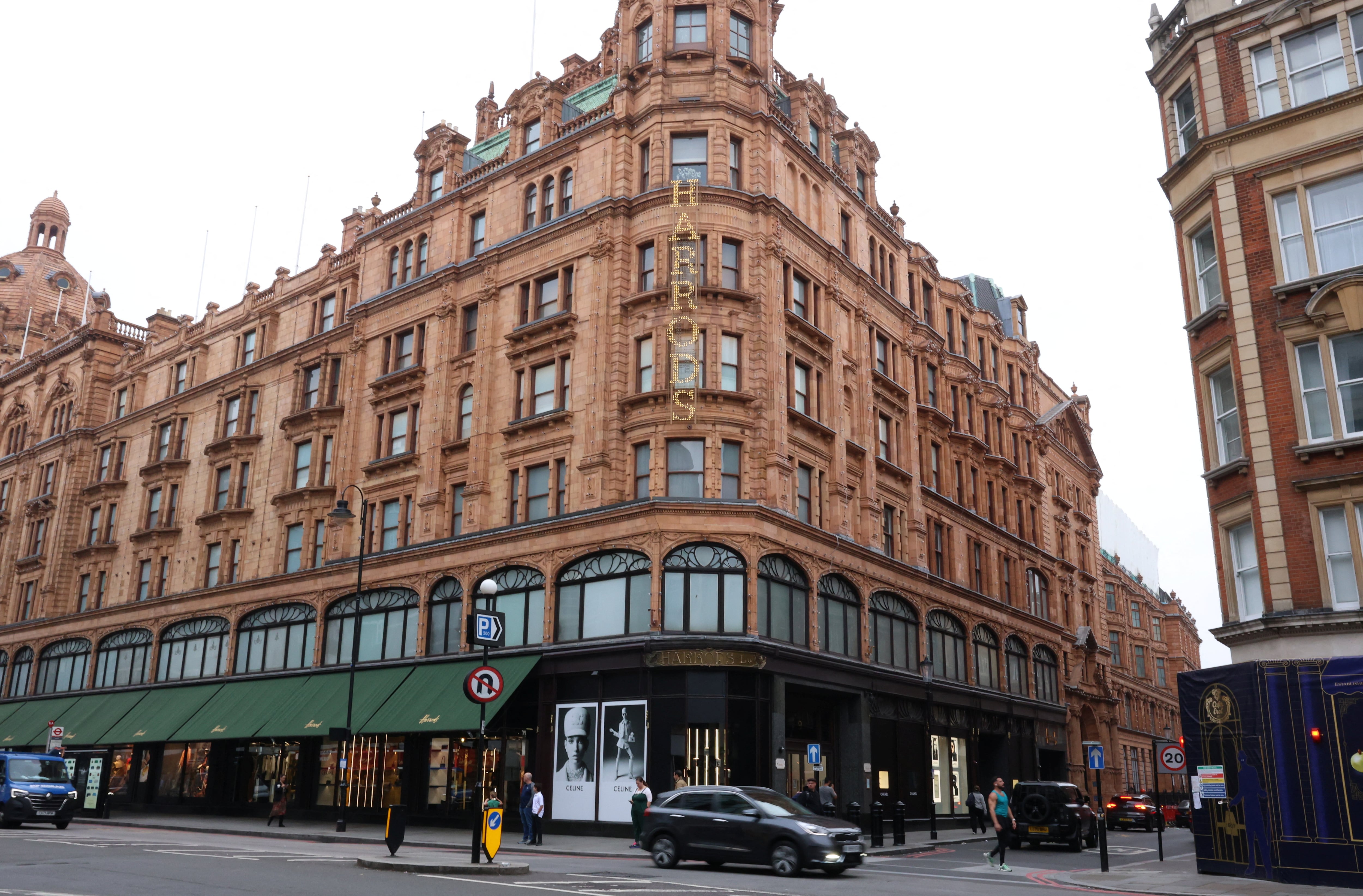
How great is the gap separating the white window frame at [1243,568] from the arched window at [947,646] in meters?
20.0

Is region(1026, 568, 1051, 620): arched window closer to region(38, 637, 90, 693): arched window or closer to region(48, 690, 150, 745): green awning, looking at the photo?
region(48, 690, 150, 745): green awning

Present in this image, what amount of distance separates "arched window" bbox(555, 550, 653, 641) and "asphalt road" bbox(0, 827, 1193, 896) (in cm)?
908

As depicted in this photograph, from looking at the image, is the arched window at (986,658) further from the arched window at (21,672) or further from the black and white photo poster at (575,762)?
the arched window at (21,672)

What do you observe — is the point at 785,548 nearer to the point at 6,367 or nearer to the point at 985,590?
the point at 985,590

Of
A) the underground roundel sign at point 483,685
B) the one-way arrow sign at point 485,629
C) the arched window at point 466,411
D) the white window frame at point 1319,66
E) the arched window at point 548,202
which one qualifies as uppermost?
the arched window at point 548,202

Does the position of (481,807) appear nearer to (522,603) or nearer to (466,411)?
(522,603)

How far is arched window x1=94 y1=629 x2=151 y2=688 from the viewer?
52344 mm

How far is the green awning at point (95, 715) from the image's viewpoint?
49.7 m

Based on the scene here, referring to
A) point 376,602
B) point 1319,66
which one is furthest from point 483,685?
point 1319,66

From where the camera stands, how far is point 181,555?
2074 inches

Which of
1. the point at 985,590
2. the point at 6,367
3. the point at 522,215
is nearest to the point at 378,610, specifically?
the point at 522,215

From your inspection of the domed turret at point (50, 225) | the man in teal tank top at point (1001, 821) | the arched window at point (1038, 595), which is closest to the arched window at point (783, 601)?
the man in teal tank top at point (1001, 821)

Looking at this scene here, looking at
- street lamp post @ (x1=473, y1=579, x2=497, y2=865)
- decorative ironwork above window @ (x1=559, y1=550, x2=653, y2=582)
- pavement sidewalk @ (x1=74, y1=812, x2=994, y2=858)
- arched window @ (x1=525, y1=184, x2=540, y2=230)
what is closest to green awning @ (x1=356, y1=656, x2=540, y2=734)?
Answer: decorative ironwork above window @ (x1=559, y1=550, x2=653, y2=582)

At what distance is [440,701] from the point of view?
37.1 meters
